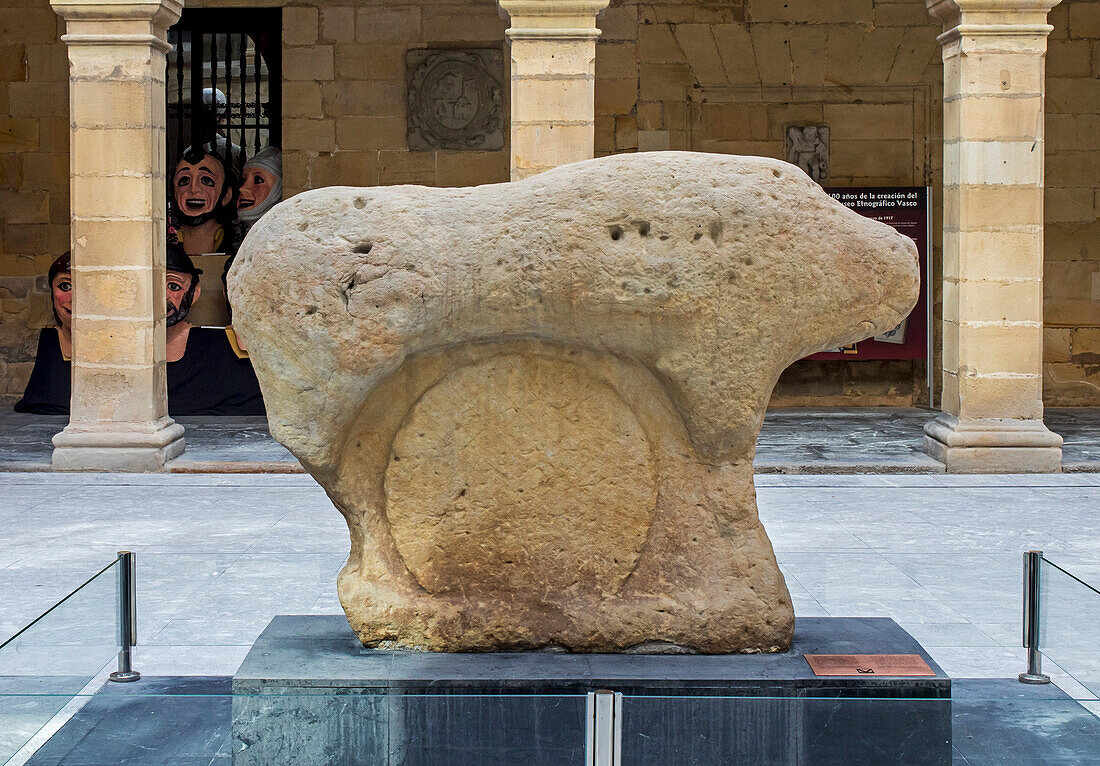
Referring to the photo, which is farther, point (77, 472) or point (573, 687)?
point (77, 472)

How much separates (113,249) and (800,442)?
5.07 m

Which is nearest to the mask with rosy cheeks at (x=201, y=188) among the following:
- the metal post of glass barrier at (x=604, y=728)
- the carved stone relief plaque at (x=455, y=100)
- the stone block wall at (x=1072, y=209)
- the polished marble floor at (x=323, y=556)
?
the carved stone relief plaque at (x=455, y=100)

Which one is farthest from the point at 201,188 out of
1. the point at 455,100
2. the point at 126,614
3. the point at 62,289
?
the point at 126,614

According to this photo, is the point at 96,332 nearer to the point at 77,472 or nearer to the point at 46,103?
the point at 77,472

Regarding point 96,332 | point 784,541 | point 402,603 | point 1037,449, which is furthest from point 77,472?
point 1037,449

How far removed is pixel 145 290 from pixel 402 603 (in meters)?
5.73

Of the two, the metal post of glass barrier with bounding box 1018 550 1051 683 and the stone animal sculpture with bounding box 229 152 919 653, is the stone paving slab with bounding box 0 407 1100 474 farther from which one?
the stone animal sculpture with bounding box 229 152 919 653

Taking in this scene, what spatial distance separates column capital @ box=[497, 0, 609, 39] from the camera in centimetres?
866

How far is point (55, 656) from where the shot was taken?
363cm

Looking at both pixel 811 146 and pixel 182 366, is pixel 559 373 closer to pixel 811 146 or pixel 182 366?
pixel 182 366

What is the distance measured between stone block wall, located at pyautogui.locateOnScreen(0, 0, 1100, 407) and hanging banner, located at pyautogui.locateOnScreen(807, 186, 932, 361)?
0.83 ft

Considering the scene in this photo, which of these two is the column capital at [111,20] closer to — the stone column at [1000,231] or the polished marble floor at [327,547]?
the polished marble floor at [327,547]

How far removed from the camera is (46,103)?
41.3 feet

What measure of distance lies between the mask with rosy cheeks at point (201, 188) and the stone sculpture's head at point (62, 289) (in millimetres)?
1138
